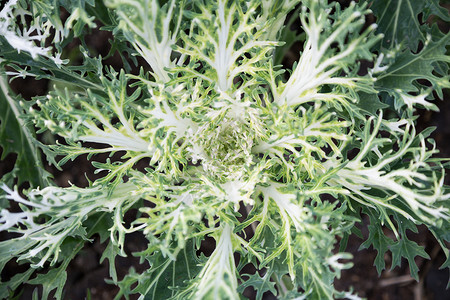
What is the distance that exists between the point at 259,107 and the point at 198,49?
15 centimetres

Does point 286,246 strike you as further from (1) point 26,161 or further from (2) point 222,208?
(1) point 26,161

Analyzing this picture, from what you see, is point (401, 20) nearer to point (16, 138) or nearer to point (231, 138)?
point (231, 138)

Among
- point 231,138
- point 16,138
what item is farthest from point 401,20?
point 16,138

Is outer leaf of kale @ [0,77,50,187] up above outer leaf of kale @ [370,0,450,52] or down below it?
below

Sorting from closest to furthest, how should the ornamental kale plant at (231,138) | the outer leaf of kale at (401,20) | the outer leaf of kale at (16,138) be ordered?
the ornamental kale plant at (231,138) → the outer leaf of kale at (401,20) → the outer leaf of kale at (16,138)

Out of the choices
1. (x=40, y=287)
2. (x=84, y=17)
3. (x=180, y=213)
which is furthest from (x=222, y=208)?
(x=40, y=287)

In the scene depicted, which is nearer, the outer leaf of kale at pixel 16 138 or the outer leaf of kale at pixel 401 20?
the outer leaf of kale at pixel 401 20

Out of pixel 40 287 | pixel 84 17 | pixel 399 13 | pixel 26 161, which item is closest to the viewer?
pixel 84 17

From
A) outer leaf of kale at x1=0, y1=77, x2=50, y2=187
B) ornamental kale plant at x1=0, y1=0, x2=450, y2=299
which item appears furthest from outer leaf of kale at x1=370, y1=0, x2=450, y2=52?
outer leaf of kale at x1=0, y1=77, x2=50, y2=187

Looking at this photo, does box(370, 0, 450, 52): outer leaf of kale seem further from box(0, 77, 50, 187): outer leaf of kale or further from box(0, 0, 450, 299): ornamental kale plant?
box(0, 77, 50, 187): outer leaf of kale

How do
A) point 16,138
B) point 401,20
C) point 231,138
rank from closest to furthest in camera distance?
1. point 231,138
2. point 401,20
3. point 16,138

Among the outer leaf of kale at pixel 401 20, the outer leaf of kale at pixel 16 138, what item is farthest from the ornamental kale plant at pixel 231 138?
the outer leaf of kale at pixel 16 138

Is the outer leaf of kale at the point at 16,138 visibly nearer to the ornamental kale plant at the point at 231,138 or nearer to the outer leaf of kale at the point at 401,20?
the ornamental kale plant at the point at 231,138

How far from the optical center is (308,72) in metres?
0.77
